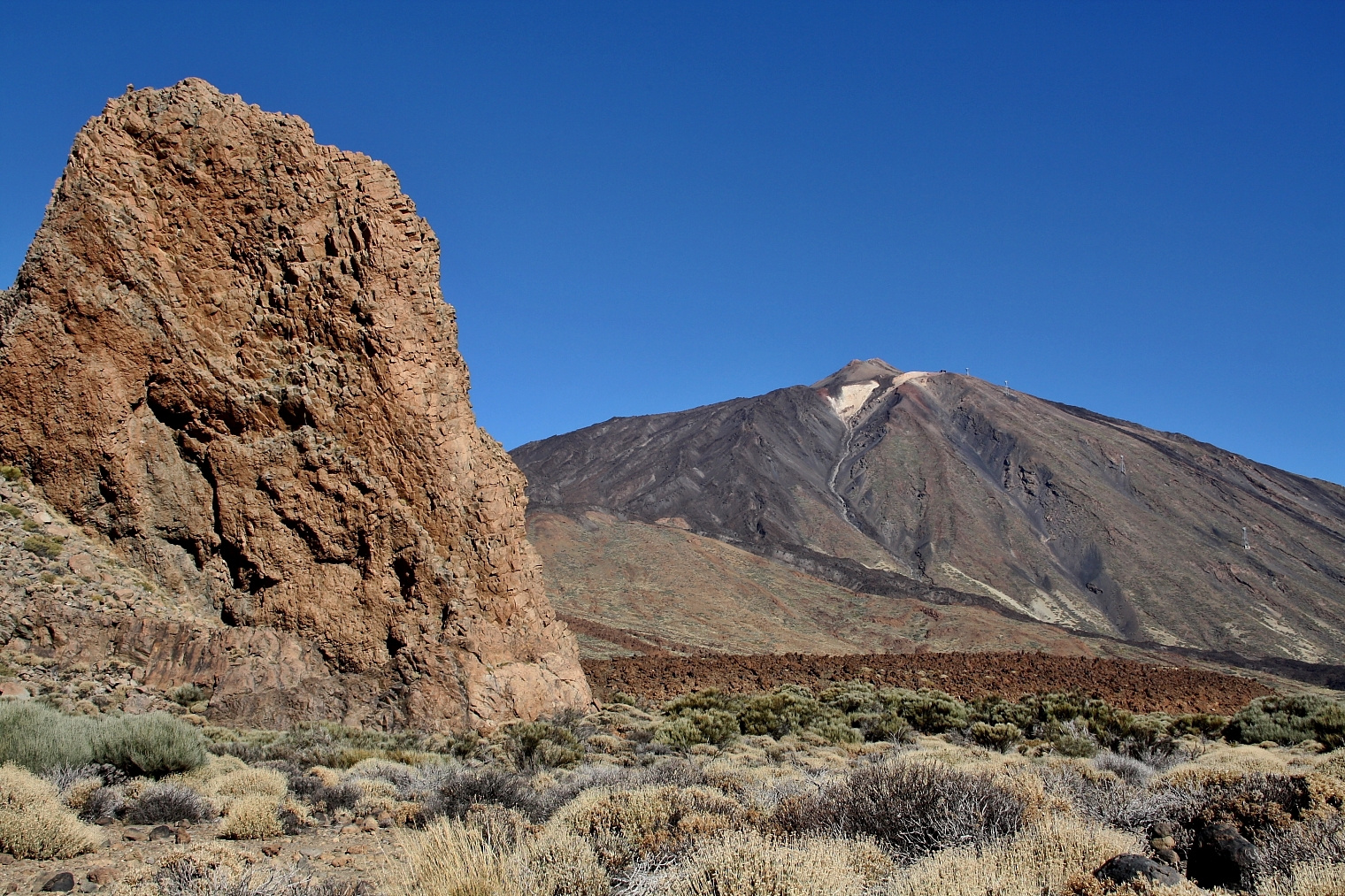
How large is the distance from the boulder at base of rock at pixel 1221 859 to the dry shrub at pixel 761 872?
2.08m

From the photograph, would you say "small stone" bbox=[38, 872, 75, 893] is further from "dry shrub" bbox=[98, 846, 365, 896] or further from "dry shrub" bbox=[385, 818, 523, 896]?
"dry shrub" bbox=[385, 818, 523, 896]

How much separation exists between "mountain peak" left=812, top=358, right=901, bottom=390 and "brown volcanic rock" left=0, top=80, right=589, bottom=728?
137027mm

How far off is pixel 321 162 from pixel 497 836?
1285 centimetres

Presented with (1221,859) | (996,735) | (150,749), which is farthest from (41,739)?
(996,735)

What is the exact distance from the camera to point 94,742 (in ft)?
25.0

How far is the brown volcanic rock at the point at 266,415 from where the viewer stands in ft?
40.6

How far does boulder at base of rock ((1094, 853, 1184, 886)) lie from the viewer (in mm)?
4043

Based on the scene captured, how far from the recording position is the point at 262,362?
519 inches

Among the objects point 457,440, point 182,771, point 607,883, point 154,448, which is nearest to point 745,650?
point 457,440

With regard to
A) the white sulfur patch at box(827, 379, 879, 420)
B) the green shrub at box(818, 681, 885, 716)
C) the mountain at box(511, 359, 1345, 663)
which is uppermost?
the white sulfur patch at box(827, 379, 879, 420)

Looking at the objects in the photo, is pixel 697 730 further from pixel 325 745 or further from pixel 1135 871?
pixel 1135 871

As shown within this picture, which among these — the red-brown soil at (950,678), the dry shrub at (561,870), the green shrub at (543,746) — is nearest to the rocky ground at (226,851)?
Answer: the dry shrub at (561,870)

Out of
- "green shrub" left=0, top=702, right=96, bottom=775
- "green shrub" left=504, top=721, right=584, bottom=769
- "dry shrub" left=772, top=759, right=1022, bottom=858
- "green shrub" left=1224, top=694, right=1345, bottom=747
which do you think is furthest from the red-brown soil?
"dry shrub" left=772, top=759, right=1022, bottom=858

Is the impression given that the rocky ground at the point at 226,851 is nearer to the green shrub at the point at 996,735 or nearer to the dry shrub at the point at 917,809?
the dry shrub at the point at 917,809
